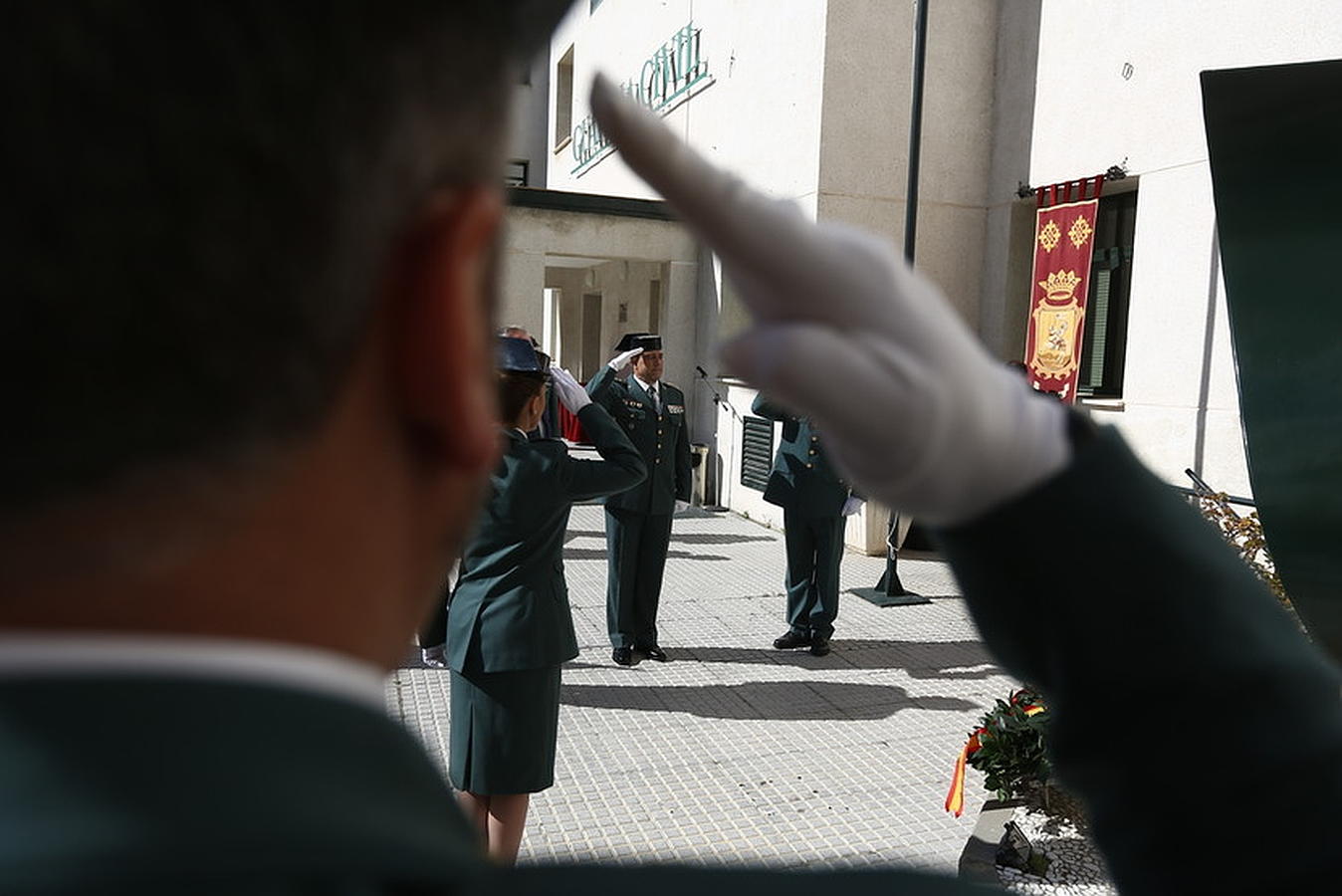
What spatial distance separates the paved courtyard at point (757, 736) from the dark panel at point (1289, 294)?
1.17 metres

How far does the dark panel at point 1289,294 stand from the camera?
1.42m

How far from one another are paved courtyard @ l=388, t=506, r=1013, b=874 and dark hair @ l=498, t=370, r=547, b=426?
57.9 inches

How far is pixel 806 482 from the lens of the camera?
19.6 ft

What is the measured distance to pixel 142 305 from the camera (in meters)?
0.33

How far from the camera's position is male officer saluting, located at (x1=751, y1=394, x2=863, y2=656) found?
5898mm

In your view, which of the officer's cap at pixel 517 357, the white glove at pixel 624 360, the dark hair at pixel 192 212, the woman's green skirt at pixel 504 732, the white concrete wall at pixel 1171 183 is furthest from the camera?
the white glove at pixel 624 360

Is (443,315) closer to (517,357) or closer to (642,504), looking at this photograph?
(517,357)

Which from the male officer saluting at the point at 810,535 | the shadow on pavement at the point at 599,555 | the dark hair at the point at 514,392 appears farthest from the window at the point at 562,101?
the dark hair at the point at 514,392

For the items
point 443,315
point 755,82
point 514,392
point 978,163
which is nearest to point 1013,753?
point 514,392

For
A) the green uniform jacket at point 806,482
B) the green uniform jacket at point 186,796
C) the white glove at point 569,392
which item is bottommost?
the green uniform jacket at point 806,482

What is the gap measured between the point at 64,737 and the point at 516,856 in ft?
10.8

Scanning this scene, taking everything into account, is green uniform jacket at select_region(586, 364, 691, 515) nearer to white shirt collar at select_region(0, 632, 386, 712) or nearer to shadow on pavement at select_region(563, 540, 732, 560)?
shadow on pavement at select_region(563, 540, 732, 560)

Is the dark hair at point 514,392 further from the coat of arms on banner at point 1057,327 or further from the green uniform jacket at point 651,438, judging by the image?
the coat of arms on banner at point 1057,327

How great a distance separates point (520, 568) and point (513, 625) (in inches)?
8.6
